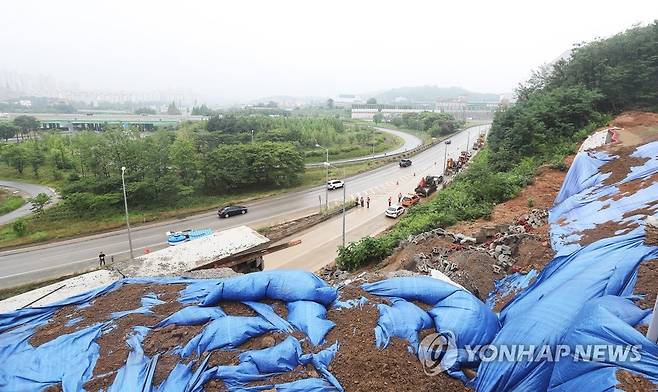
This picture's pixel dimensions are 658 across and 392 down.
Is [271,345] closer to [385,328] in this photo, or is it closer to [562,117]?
[385,328]

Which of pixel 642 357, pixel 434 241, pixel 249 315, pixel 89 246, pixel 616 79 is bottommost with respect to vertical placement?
pixel 89 246

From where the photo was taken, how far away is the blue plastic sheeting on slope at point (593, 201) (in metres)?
10.3

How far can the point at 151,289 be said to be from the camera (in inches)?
338

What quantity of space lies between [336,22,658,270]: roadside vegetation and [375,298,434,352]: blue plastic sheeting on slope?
1083cm

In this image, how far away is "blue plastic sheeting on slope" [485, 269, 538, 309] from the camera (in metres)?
9.16

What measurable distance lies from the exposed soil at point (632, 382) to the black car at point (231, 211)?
897 inches

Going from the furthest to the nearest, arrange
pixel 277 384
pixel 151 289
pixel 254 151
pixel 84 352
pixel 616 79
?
pixel 254 151 → pixel 616 79 → pixel 151 289 → pixel 84 352 → pixel 277 384

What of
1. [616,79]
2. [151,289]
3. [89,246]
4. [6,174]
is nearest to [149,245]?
[89,246]

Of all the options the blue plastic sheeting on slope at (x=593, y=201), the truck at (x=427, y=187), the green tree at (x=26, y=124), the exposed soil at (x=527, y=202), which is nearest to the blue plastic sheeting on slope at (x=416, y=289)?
the blue plastic sheeting on slope at (x=593, y=201)

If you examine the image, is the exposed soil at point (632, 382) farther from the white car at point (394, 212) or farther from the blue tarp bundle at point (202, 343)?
the white car at point (394, 212)

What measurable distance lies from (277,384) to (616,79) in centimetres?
3213

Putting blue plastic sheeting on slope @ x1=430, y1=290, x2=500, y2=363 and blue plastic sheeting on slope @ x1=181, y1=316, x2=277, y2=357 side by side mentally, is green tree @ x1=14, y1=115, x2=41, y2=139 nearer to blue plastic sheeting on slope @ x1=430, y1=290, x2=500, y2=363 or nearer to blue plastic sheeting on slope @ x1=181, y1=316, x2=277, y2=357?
blue plastic sheeting on slope @ x1=181, y1=316, x2=277, y2=357

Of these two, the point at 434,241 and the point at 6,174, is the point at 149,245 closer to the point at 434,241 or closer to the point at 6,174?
the point at 434,241

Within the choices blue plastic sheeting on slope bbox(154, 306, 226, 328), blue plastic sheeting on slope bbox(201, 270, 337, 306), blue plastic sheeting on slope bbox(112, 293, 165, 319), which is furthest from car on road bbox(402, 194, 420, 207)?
blue plastic sheeting on slope bbox(154, 306, 226, 328)
